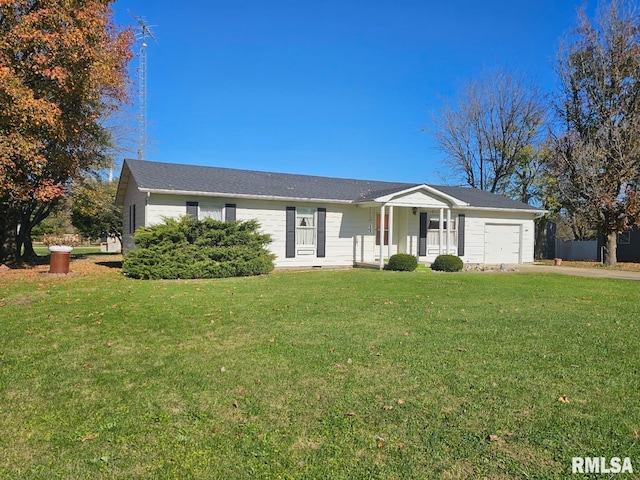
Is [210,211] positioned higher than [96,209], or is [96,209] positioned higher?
[96,209]

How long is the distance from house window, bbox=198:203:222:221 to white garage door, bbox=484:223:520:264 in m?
13.0

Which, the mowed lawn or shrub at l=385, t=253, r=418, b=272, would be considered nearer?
the mowed lawn

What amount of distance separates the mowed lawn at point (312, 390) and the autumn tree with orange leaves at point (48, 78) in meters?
5.81

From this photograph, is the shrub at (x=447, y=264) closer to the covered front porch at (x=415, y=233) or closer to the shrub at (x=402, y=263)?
the shrub at (x=402, y=263)

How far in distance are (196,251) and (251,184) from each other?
5.12 metres

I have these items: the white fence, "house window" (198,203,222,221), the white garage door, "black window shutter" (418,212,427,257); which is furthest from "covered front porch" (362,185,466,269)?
the white fence

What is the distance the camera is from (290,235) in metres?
17.1

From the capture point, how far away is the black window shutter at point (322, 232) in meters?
17.7

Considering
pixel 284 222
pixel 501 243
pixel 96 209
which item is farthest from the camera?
pixel 501 243

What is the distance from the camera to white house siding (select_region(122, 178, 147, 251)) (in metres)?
15.7

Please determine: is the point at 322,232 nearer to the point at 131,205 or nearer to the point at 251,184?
the point at 251,184

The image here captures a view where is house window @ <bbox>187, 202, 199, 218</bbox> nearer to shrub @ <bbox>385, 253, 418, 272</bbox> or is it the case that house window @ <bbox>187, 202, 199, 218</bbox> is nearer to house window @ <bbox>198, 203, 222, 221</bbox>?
house window @ <bbox>198, 203, 222, 221</bbox>

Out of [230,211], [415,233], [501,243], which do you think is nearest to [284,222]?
[230,211]

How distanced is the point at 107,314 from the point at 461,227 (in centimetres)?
1675
